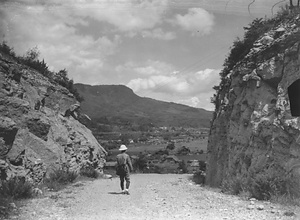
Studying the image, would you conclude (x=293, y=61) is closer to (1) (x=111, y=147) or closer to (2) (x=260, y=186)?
(2) (x=260, y=186)

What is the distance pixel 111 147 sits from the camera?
60562mm

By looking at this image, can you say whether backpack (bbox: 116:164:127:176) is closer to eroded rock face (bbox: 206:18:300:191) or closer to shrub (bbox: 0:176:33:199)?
shrub (bbox: 0:176:33:199)

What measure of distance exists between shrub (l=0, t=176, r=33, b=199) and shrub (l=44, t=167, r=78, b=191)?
8.34 ft

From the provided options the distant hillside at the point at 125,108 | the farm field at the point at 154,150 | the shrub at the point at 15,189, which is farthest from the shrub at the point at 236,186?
the distant hillside at the point at 125,108

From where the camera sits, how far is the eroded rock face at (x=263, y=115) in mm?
10797

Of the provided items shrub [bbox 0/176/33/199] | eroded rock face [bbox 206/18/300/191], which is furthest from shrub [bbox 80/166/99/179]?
shrub [bbox 0/176/33/199]

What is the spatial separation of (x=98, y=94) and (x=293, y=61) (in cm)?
16495

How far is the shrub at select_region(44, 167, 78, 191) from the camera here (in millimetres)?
13303

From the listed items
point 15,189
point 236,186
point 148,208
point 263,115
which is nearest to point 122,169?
point 148,208

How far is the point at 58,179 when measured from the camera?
14.3 metres

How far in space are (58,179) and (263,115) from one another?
8.85 metres

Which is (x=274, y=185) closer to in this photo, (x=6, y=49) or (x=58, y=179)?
(x=58, y=179)

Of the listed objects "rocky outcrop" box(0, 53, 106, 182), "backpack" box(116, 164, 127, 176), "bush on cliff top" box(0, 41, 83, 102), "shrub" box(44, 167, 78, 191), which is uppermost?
"bush on cliff top" box(0, 41, 83, 102)

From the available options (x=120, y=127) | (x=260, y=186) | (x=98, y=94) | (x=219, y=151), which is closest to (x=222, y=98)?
(x=219, y=151)
